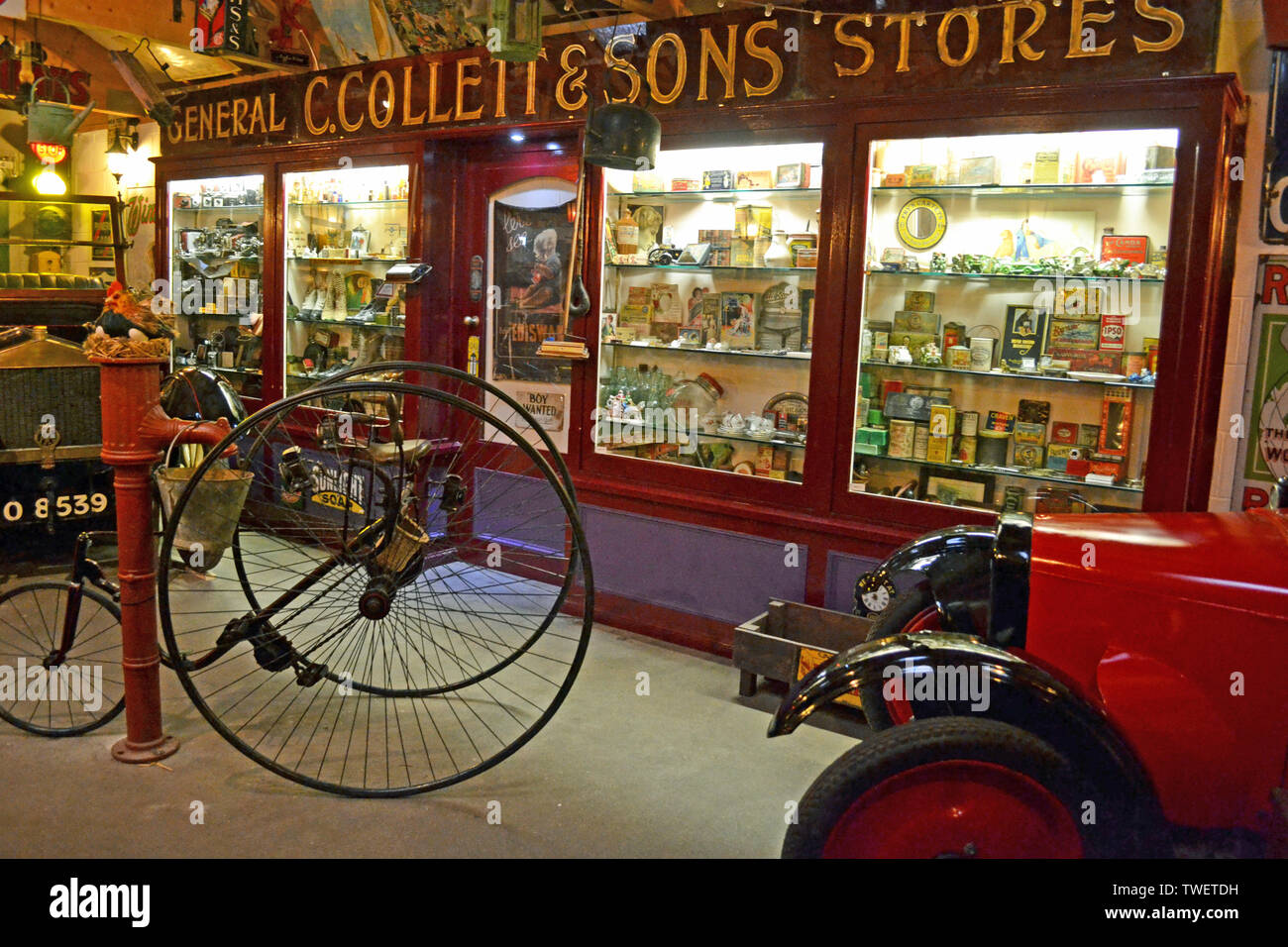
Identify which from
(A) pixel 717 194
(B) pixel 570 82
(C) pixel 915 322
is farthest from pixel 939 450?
(B) pixel 570 82

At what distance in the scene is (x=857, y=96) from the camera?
4234 millimetres

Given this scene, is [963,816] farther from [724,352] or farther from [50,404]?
[50,404]

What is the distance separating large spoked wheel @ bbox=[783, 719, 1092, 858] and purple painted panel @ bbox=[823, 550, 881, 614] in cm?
214

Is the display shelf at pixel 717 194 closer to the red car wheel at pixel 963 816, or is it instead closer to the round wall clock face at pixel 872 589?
the round wall clock face at pixel 872 589

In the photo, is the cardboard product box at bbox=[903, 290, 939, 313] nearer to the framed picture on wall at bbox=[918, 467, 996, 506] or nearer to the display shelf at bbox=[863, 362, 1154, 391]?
the display shelf at bbox=[863, 362, 1154, 391]

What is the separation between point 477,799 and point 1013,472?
2.45 m

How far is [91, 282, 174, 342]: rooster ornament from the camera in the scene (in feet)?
11.0

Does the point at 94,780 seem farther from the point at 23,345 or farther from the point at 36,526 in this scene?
the point at 23,345

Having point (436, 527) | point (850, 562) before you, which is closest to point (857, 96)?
point (850, 562)

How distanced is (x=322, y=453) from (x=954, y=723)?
5039mm

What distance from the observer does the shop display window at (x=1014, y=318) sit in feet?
13.1

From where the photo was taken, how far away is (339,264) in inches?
271

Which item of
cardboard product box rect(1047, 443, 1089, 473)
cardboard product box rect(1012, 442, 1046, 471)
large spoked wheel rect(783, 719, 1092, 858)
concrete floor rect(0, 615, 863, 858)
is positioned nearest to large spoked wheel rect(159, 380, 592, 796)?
concrete floor rect(0, 615, 863, 858)

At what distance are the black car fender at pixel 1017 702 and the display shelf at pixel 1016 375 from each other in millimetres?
2084
